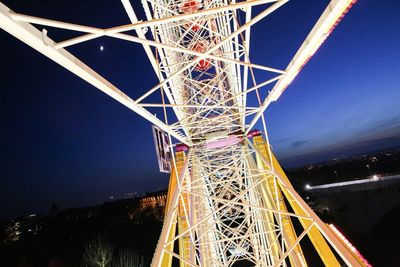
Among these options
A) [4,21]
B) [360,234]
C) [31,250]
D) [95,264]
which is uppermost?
[4,21]

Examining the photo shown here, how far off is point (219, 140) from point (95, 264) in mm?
17512

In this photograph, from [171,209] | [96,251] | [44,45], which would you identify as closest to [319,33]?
[44,45]

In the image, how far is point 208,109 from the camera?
7.35 metres

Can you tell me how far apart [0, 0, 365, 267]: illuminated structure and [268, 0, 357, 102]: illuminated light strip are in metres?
0.01

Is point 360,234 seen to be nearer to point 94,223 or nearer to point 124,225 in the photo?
point 124,225

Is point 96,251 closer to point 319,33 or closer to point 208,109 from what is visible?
point 208,109

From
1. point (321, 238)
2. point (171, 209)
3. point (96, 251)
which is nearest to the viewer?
point (171, 209)

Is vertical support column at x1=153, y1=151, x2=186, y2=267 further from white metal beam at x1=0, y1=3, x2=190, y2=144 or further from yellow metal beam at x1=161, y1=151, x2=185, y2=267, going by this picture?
white metal beam at x1=0, y1=3, x2=190, y2=144

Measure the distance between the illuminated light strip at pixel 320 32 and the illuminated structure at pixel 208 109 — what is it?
1 cm

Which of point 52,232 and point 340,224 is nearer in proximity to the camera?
point 340,224

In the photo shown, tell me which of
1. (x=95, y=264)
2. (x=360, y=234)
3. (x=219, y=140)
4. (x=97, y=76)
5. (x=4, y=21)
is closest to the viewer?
(x=4, y=21)

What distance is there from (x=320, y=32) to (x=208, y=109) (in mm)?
4975

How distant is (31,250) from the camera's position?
2367 centimetres

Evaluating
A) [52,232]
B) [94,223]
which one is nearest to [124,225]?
[94,223]
